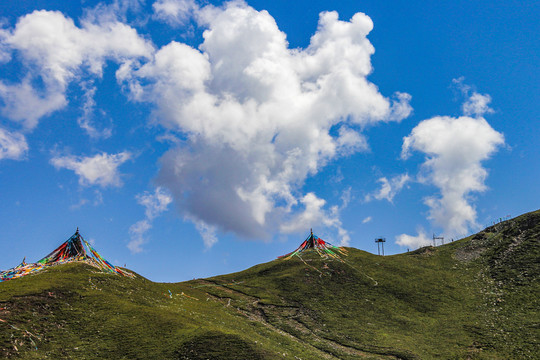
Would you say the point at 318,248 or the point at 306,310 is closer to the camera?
the point at 306,310

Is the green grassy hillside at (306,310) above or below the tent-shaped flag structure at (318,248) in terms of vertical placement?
below

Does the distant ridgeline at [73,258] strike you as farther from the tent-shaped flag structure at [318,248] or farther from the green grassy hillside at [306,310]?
the tent-shaped flag structure at [318,248]

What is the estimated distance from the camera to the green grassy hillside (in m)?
44.4

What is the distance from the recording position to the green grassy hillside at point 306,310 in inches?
1747

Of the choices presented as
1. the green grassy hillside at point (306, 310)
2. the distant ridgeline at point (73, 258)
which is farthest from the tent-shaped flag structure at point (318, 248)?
the distant ridgeline at point (73, 258)

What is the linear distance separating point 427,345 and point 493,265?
4061cm

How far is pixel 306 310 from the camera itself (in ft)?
227

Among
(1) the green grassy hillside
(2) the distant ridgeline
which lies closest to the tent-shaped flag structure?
(1) the green grassy hillside

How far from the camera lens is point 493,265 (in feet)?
289

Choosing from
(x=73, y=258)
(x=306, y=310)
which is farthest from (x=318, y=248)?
(x=73, y=258)

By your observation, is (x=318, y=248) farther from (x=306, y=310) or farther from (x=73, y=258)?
(x=73, y=258)

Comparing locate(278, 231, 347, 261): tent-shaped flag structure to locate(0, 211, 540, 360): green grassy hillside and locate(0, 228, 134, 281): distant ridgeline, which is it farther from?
locate(0, 228, 134, 281): distant ridgeline

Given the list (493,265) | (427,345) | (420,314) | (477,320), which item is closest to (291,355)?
(427,345)

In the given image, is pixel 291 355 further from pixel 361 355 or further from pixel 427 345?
pixel 427 345
